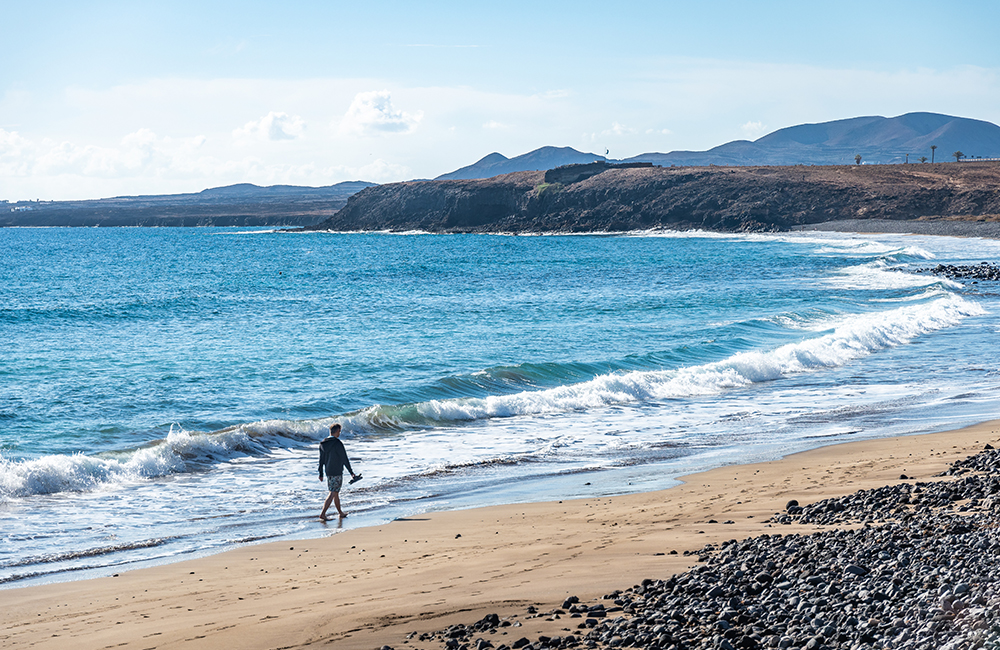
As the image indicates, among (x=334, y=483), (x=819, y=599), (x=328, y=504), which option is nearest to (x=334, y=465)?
(x=334, y=483)

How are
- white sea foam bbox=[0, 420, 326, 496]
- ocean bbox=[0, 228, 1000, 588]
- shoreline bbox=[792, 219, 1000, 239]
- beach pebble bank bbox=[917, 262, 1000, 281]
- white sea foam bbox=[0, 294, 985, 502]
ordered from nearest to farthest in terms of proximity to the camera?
ocean bbox=[0, 228, 1000, 588] → white sea foam bbox=[0, 420, 326, 496] → white sea foam bbox=[0, 294, 985, 502] → beach pebble bank bbox=[917, 262, 1000, 281] → shoreline bbox=[792, 219, 1000, 239]

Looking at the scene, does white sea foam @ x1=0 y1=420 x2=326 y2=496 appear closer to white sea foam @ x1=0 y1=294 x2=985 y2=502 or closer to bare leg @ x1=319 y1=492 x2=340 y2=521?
white sea foam @ x1=0 y1=294 x2=985 y2=502

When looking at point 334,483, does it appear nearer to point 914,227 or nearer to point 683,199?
point 914,227

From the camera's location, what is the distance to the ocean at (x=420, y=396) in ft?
38.7

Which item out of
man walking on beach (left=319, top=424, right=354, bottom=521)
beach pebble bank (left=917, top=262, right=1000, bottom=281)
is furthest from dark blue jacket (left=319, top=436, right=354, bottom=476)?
beach pebble bank (left=917, top=262, right=1000, bottom=281)

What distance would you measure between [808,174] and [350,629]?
13990cm

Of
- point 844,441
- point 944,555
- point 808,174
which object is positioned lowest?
point 844,441

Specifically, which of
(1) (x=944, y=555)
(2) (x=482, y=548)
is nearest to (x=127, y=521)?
(2) (x=482, y=548)

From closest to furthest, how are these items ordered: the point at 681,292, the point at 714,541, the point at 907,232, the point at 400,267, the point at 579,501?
the point at 714,541
the point at 579,501
the point at 681,292
the point at 400,267
the point at 907,232

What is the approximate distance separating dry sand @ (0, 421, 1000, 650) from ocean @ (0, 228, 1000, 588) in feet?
3.13

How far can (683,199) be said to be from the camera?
132875mm

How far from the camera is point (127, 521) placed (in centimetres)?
1102

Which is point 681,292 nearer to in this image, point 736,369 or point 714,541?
point 736,369

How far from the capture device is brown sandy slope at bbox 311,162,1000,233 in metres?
114
